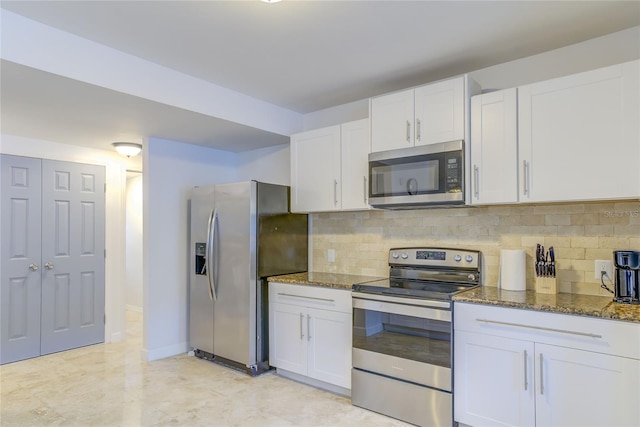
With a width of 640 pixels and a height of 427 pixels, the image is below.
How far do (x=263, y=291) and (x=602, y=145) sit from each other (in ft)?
8.74

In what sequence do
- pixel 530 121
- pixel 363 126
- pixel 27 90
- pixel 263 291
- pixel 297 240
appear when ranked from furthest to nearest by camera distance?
pixel 297 240, pixel 263 291, pixel 363 126, pixel 27 90, pixel 530 121

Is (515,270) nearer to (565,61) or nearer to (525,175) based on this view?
(525,175)

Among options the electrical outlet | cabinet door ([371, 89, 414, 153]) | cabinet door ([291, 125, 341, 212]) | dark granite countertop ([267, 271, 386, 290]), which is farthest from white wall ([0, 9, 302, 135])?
the electrical outlet

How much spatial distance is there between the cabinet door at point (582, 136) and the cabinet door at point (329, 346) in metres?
1.54

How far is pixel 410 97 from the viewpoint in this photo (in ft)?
9.54

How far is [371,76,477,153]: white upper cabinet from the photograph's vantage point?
106 inches

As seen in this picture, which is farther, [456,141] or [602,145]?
[456,141]

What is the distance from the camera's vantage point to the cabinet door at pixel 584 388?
1.94 metres

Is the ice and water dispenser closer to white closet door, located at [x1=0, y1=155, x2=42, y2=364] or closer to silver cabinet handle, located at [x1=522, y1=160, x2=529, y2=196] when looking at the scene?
white closet door, located at [x1=0, y1=155, x2=42, y2=364]

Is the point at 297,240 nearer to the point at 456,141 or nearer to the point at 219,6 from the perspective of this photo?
the point at 456,141

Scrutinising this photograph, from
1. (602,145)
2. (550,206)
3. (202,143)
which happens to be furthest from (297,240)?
(602,145)

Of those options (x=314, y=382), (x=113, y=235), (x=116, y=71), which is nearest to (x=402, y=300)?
(x=314, y=382)

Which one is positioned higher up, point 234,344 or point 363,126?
point 363,126

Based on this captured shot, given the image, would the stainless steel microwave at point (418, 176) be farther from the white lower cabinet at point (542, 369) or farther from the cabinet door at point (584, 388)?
the cabinet door at point (584, 388)
